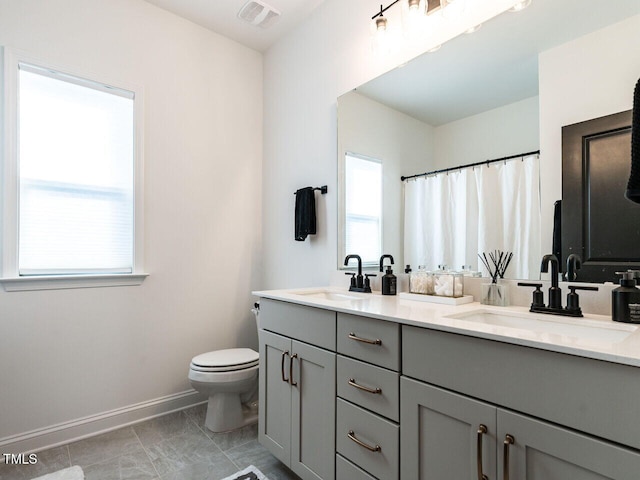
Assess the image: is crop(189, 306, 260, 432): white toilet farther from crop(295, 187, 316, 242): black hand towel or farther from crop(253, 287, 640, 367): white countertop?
crop(295, 187, 316, 242): black hand towel

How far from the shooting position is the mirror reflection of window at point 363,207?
2.03 m

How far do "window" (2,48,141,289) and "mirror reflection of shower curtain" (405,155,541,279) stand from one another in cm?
182

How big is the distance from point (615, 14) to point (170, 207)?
250 cm

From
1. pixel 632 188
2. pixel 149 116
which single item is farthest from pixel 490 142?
pixel 149 116

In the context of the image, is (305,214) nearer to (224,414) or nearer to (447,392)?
(224,414)

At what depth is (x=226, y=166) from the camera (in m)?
2.78

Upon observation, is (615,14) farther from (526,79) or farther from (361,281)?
(361,281)

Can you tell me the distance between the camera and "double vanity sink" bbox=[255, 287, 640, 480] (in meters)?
0.79

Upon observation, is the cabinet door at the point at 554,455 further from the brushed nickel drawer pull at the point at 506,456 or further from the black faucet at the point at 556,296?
the black faucet at the point at 556,296

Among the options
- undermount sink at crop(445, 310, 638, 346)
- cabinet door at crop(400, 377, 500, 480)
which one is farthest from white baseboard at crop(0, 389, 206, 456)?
undermount sink at crop(445, 310, 638, 346)

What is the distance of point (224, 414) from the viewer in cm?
220

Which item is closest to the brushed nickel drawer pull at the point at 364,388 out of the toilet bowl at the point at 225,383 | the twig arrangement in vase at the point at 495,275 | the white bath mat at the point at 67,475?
the twig arrangement in vase at the point at 495,275

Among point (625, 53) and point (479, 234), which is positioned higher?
point (625, 53)

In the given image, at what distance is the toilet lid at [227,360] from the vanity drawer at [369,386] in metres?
0.97
